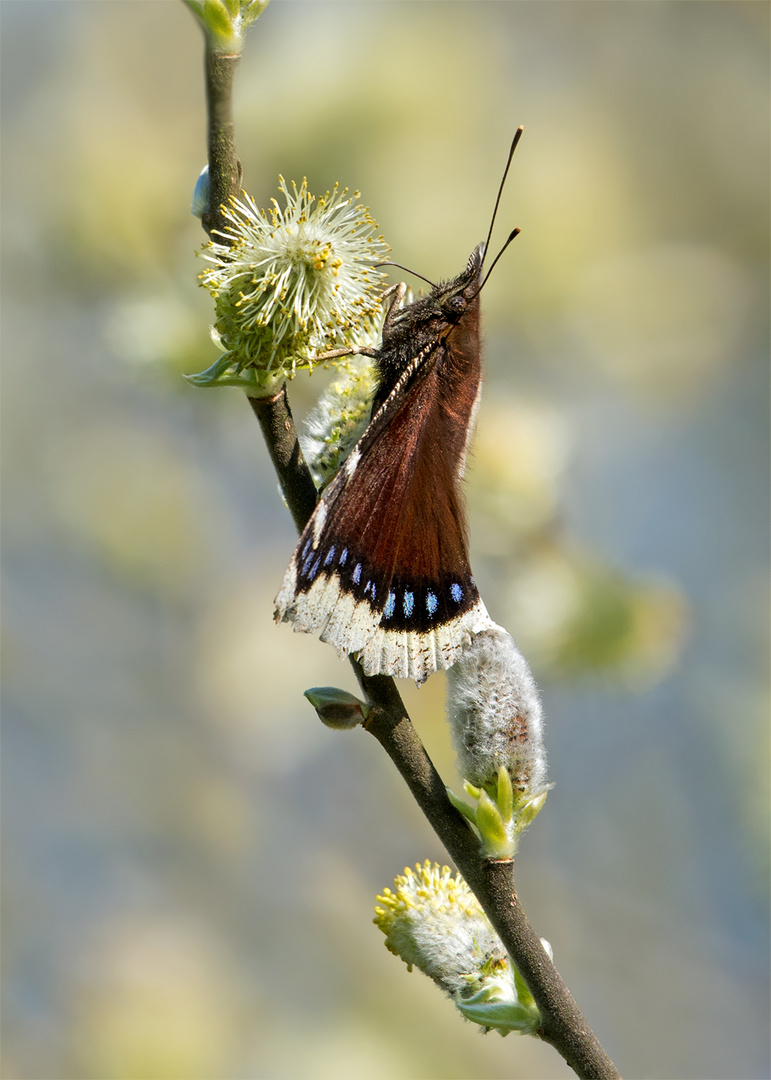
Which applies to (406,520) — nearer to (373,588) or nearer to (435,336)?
(373,588)

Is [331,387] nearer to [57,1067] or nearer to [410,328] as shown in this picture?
[410,328]

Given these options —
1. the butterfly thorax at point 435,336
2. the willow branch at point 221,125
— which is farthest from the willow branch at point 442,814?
A: the butterfly thorax at point 435,336

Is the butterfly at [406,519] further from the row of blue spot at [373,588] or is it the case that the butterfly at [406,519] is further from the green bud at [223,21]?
the green bud at [223,21]

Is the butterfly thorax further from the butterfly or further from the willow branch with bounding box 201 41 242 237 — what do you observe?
the willow branch with bounding box 201 41 242 237

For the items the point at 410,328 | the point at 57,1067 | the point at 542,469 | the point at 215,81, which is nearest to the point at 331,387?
the point at 410,328

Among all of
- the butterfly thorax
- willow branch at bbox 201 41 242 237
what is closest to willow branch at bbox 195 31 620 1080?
willow branch at bbox 201 41 242 237

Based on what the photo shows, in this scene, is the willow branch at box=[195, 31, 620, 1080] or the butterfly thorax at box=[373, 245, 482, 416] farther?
the butterfly thorax at box=[373, 245, 482, 416]

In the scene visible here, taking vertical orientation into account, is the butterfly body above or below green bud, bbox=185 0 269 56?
below
